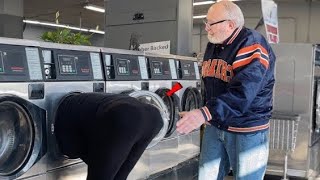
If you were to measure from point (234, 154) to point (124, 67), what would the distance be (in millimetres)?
1011

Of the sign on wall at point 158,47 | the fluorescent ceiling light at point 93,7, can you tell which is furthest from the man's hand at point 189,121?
the fluorescent ceiling light at point 93,7

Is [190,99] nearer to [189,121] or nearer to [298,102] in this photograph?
[298,102]

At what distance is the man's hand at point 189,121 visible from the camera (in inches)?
74.3

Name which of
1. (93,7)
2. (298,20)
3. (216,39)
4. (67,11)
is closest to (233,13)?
(216,39)

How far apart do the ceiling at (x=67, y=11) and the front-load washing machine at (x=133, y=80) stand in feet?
32.3

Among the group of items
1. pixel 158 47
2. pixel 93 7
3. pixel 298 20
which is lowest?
pixel 158 47

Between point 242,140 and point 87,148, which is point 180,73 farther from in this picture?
point 87,148

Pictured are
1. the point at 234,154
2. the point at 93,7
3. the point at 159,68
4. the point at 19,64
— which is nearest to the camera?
the point at 19,64

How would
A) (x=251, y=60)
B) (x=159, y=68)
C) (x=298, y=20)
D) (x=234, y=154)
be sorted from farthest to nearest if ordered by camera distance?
1. (x=298, y=20)
2. (x=159, y=68)
3. (x=234, y=154)
4. (x=251, y=60)

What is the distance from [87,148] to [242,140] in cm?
94

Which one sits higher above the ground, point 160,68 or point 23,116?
point 160,68

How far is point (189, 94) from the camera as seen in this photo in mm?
3770

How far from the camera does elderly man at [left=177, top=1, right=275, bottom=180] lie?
2055 mm

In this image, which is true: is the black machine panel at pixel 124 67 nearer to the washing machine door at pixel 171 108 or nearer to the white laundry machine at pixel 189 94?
the washing machine door at pixel 171 108
